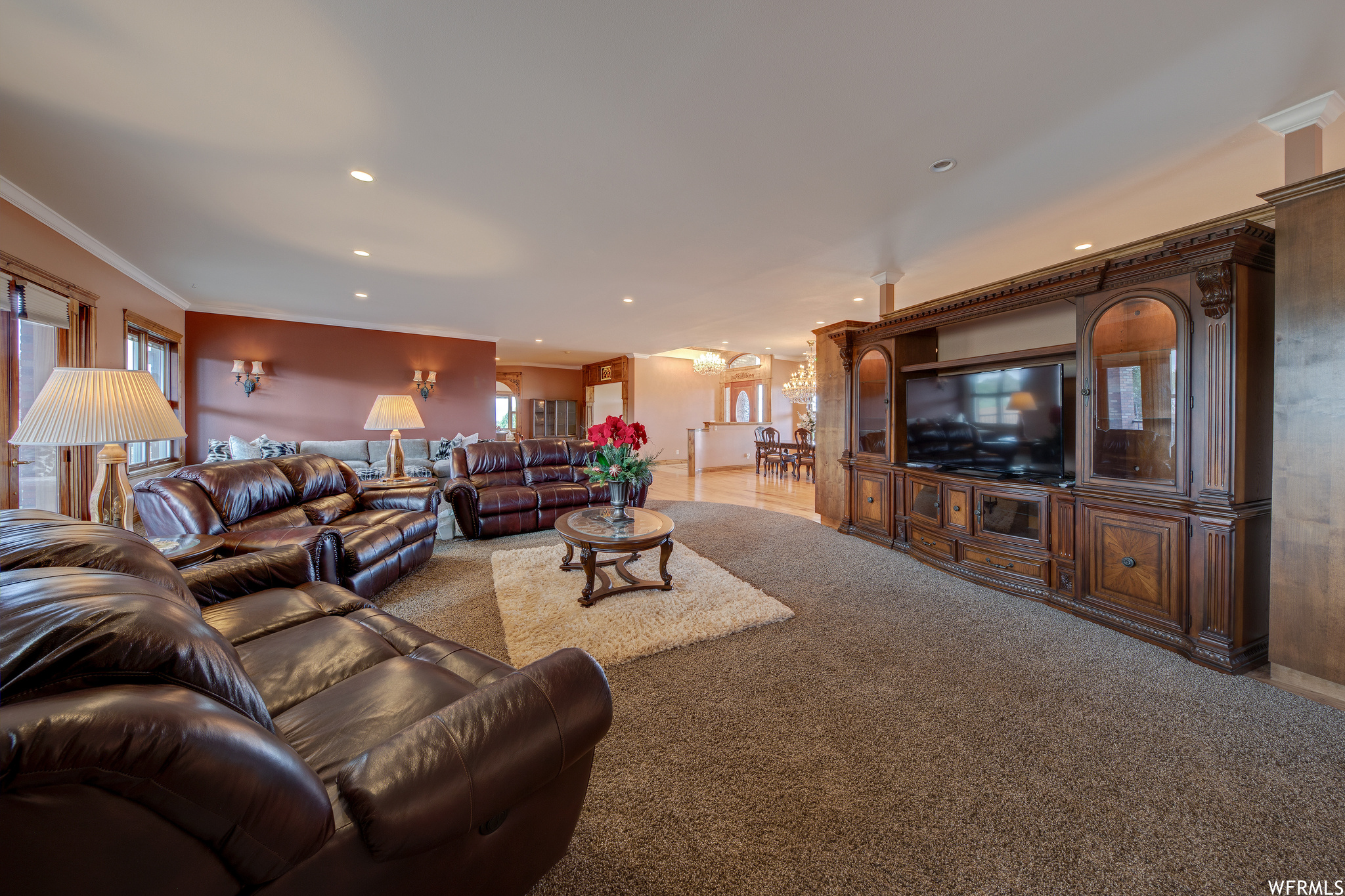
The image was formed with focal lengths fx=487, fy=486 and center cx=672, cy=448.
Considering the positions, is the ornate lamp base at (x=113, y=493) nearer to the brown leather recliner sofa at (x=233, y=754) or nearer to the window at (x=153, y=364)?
the brown leather recliner sofa at (x=233, y=754)

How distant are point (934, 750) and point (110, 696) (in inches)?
81.4

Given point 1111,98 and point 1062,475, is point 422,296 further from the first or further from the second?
point 1062,475

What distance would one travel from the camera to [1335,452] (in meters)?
2.00

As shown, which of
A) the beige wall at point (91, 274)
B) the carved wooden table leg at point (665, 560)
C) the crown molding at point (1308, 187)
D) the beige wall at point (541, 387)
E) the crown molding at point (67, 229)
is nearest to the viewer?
the crown molding at point (1308, 187)

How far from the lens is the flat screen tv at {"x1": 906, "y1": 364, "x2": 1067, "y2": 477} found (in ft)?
10.5

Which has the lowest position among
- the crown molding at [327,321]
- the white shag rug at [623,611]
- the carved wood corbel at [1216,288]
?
the white shag rug at [623,611]

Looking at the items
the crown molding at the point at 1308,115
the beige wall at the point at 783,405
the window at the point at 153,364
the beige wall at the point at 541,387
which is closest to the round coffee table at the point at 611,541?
the crown molding at the point at 1308,115

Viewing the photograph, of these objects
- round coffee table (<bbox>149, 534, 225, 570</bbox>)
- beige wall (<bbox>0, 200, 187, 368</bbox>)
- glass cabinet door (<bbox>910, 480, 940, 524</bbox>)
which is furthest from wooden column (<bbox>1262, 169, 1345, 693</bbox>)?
beige wall (<bbox>0, 200, 187, 368</bbox>)

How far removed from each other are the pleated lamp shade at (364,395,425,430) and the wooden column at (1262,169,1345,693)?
209 inches

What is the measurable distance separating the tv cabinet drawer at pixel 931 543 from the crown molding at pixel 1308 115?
267 cm

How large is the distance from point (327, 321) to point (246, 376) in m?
1.19

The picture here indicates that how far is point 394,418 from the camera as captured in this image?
4320 mm

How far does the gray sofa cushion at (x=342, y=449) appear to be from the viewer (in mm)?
6508

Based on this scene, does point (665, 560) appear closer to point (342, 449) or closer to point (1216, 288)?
point (1216, 288)
